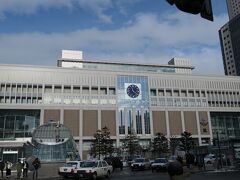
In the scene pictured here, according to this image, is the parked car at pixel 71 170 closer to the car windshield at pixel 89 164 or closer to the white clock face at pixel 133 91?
the car windshield at pixel 89 164

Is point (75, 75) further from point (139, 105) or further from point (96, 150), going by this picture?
point (96, 150)

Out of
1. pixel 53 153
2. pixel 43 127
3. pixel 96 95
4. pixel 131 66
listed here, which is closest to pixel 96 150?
pixel 43 127

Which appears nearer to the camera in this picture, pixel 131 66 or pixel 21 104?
pixel 21 104

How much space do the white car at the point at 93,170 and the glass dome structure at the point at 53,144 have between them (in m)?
28.6

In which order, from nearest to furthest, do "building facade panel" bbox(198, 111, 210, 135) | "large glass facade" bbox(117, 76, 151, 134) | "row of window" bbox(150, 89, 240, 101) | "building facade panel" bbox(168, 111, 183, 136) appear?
"large glass facade" bbox(117, 76, 151, 134) < "building facade panel" bbox(168, 111, 183, 136) < "building facade panel" bbox(198, 111, 210, 135) < "row of window" bbox(150, 89, 240, 101)

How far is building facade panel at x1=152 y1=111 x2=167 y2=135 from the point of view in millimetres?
99125

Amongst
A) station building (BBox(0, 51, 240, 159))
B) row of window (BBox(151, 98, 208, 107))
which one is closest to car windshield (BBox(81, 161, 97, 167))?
station building (BBox(0, 51, 240, 159))

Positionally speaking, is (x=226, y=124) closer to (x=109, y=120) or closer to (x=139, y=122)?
(x=139, y=122)

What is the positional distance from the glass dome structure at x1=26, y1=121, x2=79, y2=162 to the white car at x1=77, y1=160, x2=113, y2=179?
28625 millimetres

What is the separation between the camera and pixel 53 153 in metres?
59.1

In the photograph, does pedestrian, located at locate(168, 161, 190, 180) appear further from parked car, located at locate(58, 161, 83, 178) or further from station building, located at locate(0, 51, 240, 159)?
station building, located at locate(0, 51, 240, 159)

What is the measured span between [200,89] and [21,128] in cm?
6096

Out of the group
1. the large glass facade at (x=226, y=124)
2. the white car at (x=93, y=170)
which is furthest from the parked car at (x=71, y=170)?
the large glass facade at (x=226, y=124)

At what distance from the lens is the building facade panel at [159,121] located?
9912cm
